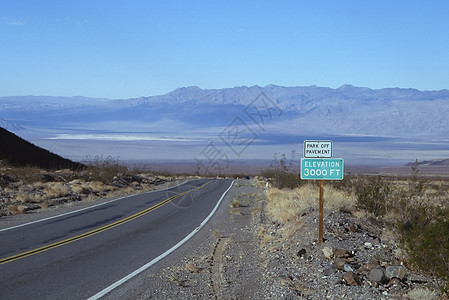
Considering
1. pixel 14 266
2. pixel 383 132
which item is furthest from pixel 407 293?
pixel 383 132

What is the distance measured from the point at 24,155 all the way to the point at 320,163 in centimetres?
4312

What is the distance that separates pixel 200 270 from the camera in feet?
37.4

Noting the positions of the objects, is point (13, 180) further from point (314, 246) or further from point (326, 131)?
point (326, 131)

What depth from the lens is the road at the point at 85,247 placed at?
975cm

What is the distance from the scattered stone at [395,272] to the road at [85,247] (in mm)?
4823

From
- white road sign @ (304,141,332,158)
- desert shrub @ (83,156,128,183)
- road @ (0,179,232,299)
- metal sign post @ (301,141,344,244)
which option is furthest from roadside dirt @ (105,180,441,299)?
desert shrub @ (83,156,128,183)

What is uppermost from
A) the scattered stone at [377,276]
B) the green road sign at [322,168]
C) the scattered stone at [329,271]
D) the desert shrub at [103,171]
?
the green road sign at [322,168]

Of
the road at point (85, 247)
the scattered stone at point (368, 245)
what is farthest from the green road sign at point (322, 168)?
the road at point (85, 247)

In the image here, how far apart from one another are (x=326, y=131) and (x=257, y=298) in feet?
603

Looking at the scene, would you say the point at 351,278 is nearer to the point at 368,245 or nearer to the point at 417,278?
the point at 417,278

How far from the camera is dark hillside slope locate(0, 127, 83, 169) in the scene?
4834 centimetres

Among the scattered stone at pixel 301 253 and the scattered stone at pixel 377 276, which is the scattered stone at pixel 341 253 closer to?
the scattered stone at pixel 301 253

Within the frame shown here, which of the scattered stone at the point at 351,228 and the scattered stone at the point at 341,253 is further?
the scattered stone at the point at 351,228

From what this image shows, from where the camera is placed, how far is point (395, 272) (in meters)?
9.30
